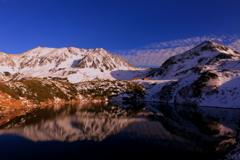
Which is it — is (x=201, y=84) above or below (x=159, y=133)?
above

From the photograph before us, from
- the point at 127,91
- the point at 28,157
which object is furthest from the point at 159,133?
the point at 127,91

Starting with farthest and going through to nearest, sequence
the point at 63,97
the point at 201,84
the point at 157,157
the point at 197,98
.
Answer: the point at 63,97
the point at 201,84
the point at 197,98
the point at 157,157

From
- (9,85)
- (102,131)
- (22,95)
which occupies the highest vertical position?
(9,85)

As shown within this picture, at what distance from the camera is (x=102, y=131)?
106ft

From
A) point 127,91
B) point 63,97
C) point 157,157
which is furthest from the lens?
point 127,91

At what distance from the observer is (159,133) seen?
2970 centimetres

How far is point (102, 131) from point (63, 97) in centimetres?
6927

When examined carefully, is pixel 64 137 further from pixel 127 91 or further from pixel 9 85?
pixel 127 91

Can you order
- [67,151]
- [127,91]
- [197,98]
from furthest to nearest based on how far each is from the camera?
[127,91] → [197,98] → [67,151]

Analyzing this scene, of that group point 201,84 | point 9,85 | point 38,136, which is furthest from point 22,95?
point 201,84

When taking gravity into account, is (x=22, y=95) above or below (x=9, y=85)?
below

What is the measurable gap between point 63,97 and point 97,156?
80715mm

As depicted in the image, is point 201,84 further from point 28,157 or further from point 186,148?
point 28,157

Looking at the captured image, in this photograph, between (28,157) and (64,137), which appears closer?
(28,157)
